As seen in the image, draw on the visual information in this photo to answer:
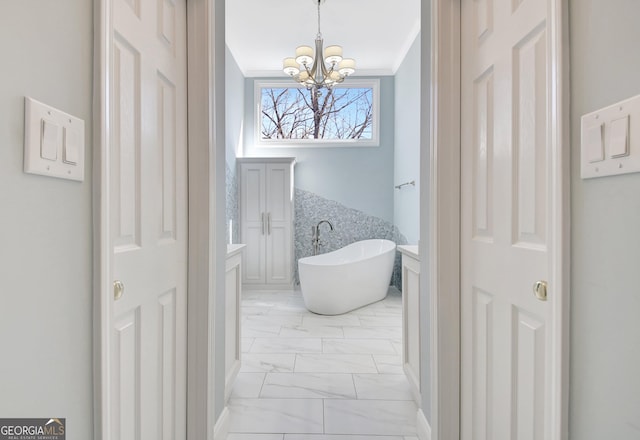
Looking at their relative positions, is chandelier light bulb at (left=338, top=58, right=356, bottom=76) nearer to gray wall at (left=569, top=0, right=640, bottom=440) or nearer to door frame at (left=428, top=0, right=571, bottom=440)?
door frame at (left=428, top=0, right=571, bottom=440)

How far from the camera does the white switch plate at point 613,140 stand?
584 mm

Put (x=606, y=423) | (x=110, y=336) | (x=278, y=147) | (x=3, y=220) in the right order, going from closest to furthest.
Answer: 1. (x=3, y=220)
2. (x=606, y=423)
3. (x=110, y=336)
4. (x=278, y=147)

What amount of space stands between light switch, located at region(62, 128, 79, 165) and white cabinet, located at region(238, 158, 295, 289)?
13.4ft

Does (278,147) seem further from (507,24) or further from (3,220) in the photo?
(3,220)

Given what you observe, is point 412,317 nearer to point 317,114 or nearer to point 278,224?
point 278,224

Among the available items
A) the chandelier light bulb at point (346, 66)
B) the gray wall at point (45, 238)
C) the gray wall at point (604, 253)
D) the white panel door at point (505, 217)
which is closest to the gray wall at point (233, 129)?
the chandelier light bulb at point (346, 66)

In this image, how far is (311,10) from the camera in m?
3.60

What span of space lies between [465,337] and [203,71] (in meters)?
1.41

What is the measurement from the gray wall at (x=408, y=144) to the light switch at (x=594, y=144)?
3255mm

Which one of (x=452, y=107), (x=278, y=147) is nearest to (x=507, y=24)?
(x=452, y=107)

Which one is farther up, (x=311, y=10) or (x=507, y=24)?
(x=311, y=10)

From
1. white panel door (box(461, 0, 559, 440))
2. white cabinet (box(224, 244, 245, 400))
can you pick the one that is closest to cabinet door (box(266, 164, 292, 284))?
white cabinet (box(224, 244, 245, 400))

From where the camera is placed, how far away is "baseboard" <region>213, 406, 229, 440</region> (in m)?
1.56

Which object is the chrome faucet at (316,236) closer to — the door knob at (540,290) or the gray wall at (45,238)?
the door knob at (540,290)
